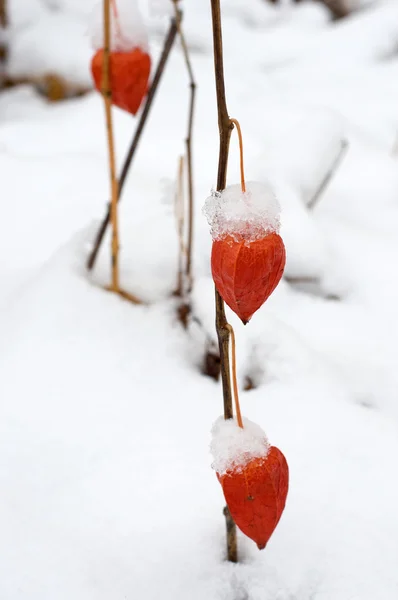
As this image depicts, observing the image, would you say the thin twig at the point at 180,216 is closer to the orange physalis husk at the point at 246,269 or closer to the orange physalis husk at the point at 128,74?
the orange physalis husk at the point at 128,74

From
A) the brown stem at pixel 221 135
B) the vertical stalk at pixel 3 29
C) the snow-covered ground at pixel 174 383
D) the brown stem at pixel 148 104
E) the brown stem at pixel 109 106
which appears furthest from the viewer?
the vertical stalk at pixel 3 29

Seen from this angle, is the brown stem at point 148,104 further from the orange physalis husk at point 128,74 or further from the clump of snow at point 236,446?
the clump of snow at point 236,446

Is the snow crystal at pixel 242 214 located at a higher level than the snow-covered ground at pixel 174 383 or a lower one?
higher

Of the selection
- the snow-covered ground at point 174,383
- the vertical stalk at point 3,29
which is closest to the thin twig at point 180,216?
the snow-covered ground at point 174,383

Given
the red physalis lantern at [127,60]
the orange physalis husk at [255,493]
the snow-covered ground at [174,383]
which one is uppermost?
the red physalis lantern at [127,60]

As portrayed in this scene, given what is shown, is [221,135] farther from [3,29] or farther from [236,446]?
[3,29]

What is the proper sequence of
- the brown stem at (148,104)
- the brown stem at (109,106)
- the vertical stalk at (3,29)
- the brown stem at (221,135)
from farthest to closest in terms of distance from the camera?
the vertical stalk at (3,29) → the brown stem at (148,104) → the brown stem at (109,106) → the brown stem at (221,135)

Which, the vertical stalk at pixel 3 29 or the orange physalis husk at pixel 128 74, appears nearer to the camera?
the orange physalis husk at pixel 128 74

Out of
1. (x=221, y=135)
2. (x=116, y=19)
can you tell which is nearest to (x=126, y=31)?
(x=116, y=19)
